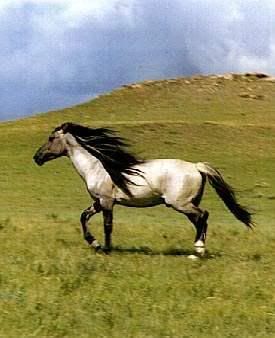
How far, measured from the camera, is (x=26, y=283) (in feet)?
31.5

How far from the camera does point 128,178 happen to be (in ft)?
43.5

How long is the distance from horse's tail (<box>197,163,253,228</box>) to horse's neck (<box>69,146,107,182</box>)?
151 cm

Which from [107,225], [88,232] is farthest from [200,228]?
[88,232]

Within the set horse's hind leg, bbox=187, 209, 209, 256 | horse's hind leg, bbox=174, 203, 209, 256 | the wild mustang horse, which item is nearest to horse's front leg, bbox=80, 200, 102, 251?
the wild mustang horse

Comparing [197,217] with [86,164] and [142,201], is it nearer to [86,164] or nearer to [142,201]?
[142,201]

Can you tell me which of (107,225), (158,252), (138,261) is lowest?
(158,252)

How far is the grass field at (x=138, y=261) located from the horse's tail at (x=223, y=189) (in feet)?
2.02

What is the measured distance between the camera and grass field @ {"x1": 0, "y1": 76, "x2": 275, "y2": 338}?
817cm

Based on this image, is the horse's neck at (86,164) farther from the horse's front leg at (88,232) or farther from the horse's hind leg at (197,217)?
the horse's hind leg at (197,217)

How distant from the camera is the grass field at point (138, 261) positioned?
8.17 meters

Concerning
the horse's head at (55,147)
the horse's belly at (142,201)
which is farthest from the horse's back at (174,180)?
the horse's head at (55,147)

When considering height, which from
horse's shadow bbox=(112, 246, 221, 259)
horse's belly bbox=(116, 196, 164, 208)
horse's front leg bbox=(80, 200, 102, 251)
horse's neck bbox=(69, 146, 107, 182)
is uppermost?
horse's neck bbox=(69, 146, 107, 182)

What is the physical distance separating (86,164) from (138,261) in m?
2.37

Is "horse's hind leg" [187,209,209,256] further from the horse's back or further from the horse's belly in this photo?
the horse's belly
